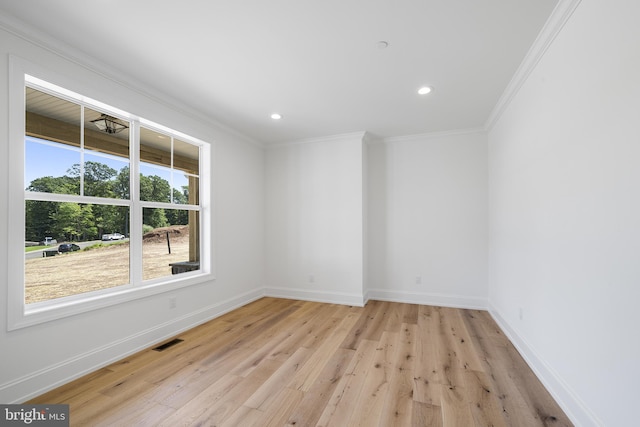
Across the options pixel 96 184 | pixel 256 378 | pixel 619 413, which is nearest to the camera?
pixel 619 413

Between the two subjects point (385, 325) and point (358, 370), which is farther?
point (385, 325)

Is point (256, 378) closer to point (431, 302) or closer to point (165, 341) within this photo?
point (165, 341)

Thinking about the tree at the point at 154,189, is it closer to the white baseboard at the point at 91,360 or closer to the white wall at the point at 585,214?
the white baseboard at the point at 91,360

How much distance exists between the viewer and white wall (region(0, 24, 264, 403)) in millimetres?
1901

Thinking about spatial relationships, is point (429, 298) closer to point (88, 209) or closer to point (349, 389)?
point (349, 389)

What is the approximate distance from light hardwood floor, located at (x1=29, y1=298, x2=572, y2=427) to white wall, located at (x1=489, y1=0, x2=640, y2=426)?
0.42 meters

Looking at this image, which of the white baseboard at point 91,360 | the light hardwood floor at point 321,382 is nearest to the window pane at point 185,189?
the white baseboard at point 91,360

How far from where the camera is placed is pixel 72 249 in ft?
7.85

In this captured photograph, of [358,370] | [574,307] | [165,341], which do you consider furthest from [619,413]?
[165,341]

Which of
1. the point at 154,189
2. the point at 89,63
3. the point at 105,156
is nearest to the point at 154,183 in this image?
the point at 154,189

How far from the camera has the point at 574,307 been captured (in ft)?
5.76

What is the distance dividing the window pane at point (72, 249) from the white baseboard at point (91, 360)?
538 millimetres

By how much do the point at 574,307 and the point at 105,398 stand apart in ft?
10.7

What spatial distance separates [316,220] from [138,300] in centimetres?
266
